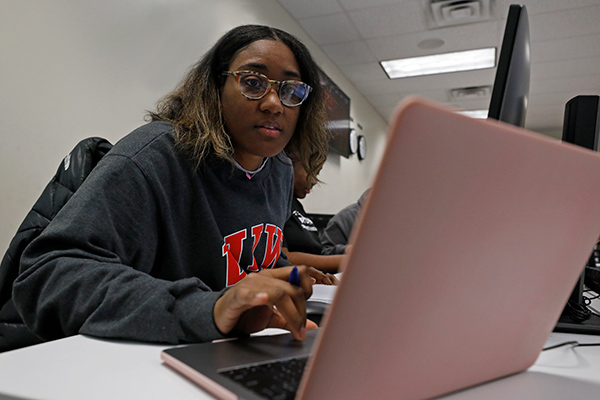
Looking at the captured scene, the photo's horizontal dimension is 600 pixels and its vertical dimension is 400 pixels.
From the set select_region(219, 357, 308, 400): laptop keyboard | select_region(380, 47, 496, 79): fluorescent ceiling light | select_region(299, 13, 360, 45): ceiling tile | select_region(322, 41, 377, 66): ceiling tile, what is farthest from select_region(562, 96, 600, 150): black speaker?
select_region(380, 47, 496, 79): fluorescent ceiling light

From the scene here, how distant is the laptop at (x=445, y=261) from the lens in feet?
0.87

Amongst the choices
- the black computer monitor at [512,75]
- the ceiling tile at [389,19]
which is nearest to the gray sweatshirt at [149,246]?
the black computer monitor at [512,75]

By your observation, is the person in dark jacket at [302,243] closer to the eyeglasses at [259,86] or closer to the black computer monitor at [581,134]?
the eyeglasses at [259,86]

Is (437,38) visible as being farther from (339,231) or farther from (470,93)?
(339,231)

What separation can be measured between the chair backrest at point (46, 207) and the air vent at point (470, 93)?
468cm

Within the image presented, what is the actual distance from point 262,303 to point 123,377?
15 centimetres

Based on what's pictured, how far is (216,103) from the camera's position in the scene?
1038mm

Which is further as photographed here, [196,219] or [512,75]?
[196,219]

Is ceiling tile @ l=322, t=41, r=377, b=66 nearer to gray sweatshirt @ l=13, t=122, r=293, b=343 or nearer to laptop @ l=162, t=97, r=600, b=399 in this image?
gray sweatshirt @ l=13, t=122, r=293, b=343

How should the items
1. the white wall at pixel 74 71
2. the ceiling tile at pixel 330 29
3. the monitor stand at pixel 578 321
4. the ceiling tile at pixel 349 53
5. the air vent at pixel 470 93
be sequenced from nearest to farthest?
the monitor stand at pixel 578 321
the white wall at pixel 74 71
the ceiling tile at pixel 330 29
the ceiling tile at pixel 349 53
the air vent at pixel 470 93

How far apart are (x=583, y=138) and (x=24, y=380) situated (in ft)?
3.03

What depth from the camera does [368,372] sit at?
1.03 feet

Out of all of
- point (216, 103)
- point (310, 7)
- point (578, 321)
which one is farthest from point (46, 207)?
point (310, 7)

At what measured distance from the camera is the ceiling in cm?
308
